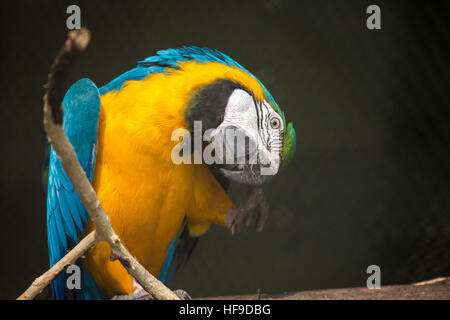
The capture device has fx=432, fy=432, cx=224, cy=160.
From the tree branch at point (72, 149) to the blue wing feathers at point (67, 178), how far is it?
43 centimetres

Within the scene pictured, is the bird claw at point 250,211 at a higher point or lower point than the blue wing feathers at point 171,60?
lower

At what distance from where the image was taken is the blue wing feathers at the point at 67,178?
1.00 m

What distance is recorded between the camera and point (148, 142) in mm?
980

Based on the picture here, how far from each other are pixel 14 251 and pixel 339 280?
4.50 ft

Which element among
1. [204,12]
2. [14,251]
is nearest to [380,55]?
[204,12]

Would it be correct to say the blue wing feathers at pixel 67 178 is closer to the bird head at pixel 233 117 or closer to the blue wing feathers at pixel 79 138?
the blue wing feathers at pixel 79 138

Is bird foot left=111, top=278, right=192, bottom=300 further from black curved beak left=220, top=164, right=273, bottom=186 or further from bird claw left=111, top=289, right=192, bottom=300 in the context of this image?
black curved beak left=220, top=164, right=273, bottom=186

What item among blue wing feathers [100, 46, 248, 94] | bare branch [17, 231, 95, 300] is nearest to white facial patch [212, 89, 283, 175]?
blue wing feathers [100, 46, 248, 94]

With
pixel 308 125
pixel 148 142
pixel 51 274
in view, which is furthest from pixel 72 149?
pixel 308 125

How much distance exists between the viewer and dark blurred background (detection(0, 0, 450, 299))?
5.16 feet

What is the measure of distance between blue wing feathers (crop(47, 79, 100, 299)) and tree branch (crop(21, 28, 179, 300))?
43 cm

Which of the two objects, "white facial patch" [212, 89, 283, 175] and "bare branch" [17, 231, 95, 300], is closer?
"bare branch" [17, 231, 95, 300]

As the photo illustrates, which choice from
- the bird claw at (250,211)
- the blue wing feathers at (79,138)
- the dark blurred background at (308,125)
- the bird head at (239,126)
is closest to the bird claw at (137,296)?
the blue wing feathers at (79,138)

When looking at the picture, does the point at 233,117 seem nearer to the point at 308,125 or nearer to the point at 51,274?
the point at 51,274
